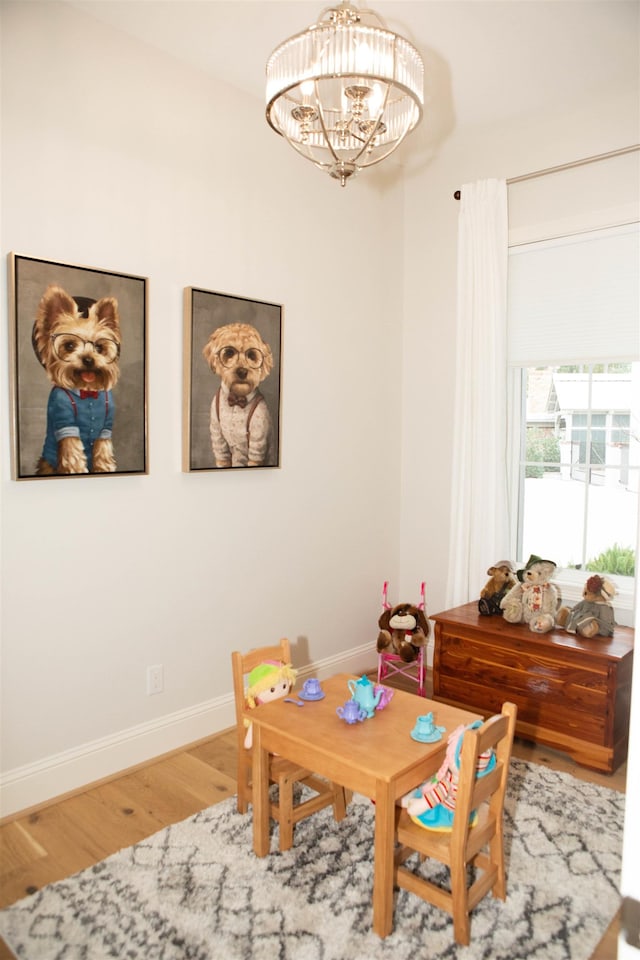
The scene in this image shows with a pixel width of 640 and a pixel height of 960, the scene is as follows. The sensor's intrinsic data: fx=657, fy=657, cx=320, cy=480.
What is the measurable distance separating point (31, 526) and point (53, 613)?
0.34 metres

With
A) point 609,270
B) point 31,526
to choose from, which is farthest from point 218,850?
point 609,270

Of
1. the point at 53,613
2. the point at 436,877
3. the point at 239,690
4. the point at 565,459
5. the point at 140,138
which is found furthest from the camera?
the point at 565,459

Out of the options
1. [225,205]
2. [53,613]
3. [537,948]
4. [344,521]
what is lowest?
[537,948]

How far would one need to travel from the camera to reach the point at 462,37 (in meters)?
2.59

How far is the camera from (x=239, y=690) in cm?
229

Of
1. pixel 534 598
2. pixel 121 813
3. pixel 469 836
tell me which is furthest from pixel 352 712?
pixel 534 598

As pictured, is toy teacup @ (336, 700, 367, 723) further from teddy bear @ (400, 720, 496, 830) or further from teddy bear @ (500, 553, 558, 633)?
teddy bear @ (500, 553, 558, 633)

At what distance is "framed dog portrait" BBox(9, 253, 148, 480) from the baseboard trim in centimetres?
107

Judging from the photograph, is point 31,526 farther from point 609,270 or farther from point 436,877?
point 609,270

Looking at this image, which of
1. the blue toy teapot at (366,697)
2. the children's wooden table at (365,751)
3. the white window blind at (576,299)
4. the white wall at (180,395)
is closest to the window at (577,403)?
the white window blind at (576,299)

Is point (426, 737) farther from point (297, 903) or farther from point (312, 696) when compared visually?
point (297, 903)

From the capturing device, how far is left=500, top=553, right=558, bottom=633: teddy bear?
291 centimetres

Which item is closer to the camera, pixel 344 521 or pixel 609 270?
pixel 609 270

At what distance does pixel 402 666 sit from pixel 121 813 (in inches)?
72.8
